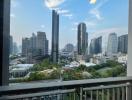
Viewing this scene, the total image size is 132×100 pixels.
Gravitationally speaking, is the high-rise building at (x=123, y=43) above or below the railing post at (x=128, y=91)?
above

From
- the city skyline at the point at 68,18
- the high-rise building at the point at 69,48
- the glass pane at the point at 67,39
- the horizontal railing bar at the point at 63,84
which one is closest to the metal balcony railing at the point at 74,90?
the horizontal railing bar at the point at 63,84

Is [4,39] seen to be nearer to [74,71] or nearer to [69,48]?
[69,48]

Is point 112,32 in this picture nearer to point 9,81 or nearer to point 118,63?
point 118,63

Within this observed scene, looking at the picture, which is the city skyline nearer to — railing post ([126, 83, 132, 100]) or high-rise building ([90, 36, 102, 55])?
high-rise building ([90, 36, 102, 55])

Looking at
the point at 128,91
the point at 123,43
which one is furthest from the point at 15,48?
the point at 128,91

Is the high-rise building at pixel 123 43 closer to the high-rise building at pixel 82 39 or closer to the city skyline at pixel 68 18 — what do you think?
the city skyline at pixel 68 18

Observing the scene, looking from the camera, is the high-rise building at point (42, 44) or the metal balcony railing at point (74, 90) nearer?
the metal balcony railing at point (74, 90)

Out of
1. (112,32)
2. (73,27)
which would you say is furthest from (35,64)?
(112,32)
